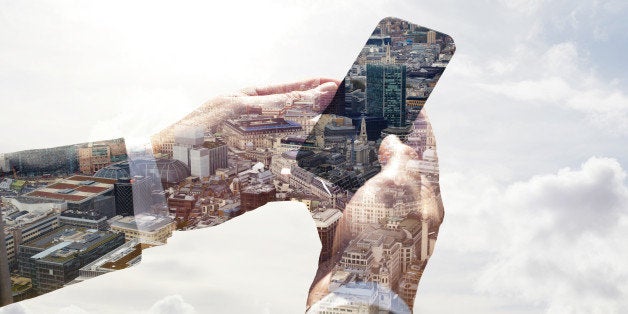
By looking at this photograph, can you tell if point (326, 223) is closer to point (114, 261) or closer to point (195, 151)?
point (195, 151)

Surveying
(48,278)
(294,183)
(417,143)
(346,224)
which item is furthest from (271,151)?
(48,278)

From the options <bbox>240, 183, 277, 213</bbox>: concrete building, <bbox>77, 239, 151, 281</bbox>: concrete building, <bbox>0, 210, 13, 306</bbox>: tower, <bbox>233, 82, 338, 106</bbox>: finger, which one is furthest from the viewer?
<bbox>233, 82, 338, 106</bbox>: finger

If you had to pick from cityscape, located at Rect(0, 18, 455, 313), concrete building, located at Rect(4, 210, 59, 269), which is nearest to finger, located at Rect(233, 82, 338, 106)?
cityscape, located at Rect(0, 18, 455, 313)

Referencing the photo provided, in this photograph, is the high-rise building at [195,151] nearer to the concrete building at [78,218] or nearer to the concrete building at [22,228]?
the concrete building at [78,218]

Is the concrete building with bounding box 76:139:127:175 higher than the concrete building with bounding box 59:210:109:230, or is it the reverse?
the concrete building with bounding box 76:139:127:175

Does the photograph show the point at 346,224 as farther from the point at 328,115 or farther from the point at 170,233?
the point at 170,233

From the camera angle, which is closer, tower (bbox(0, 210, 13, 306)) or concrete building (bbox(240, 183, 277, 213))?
A: tower (bbox(0, 210, 13, 306))

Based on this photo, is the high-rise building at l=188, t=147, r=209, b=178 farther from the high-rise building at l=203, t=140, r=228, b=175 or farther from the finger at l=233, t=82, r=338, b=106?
the finger at l=233, t=82, r=338, b=106

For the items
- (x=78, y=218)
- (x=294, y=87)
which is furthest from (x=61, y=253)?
(x=294, y=87)

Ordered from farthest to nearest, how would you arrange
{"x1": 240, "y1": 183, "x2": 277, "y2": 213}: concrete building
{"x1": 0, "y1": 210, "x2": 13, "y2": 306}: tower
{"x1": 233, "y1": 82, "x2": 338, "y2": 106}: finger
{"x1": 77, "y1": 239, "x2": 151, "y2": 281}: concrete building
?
{"x1": 233, "y1": 82, "x2": 338, "y2": 106}: finger → {"x1": 240, "y1": 183, "x2": 277, "y2": 213}: concrete building → {"x1": 77, "y1": 239, "x2": 151, "y2": 281}: concrete building → {"x1": 0, "y1": 210, "x2": 13, "y2": 306}: tower
